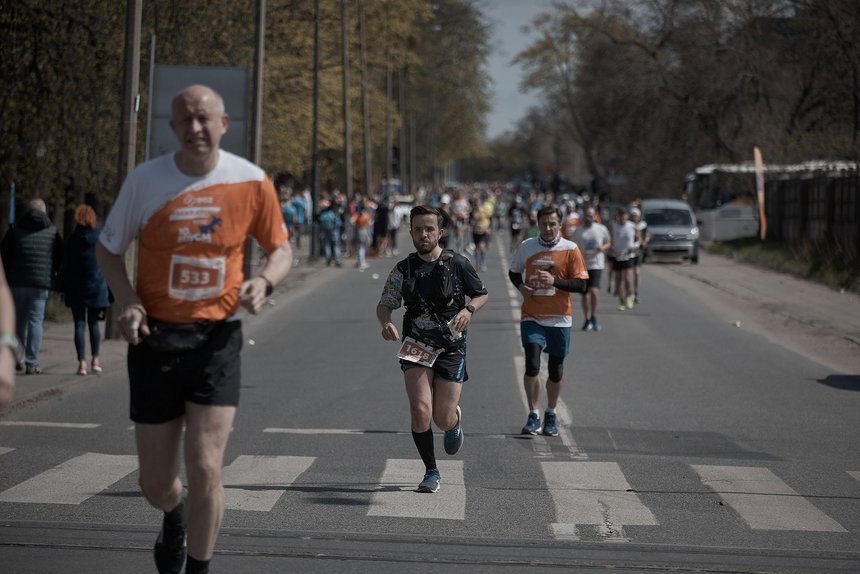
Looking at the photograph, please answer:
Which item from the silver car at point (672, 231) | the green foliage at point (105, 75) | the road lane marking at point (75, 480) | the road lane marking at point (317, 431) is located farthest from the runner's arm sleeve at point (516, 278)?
the silver car at point (672, 231)

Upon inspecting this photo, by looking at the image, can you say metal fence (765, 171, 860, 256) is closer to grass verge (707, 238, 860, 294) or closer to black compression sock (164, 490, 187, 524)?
grass verge (707, 238, 860, 294)

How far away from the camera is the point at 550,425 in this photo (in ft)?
37.7

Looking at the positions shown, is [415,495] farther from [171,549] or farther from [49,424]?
[49,424]

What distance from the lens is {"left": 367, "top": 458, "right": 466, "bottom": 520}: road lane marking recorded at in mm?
8055

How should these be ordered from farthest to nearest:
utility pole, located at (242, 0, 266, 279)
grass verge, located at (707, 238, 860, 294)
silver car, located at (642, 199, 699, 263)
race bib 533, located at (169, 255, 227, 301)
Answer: silver car, located at (642, 199, 699, 263) → grass verge, located at (707, 238, 860, 294) → utility pole, located at (242, 0, 266, 279) → race bib 533, located at (169, 255, 227, 301)

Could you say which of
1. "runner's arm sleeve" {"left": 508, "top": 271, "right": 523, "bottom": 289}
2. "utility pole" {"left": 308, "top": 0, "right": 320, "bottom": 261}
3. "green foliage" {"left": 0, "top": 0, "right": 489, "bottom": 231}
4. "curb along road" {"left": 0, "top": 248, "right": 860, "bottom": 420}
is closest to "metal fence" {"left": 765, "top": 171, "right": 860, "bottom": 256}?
"curb along road" {"left": 0, "top": 248, "right": 860, "bottom": 420}

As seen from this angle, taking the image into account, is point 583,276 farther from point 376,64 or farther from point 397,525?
point 376,64

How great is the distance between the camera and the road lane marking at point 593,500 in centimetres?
774

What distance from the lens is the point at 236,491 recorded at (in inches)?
341

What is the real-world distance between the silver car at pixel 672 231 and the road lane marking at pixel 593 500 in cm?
3175

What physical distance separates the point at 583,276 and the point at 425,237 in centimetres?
329

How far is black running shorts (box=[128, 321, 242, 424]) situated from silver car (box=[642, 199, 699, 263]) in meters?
36.5

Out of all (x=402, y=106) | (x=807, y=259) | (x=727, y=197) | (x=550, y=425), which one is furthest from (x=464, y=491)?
(x=402, y=106)

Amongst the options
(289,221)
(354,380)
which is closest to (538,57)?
(289,221)
